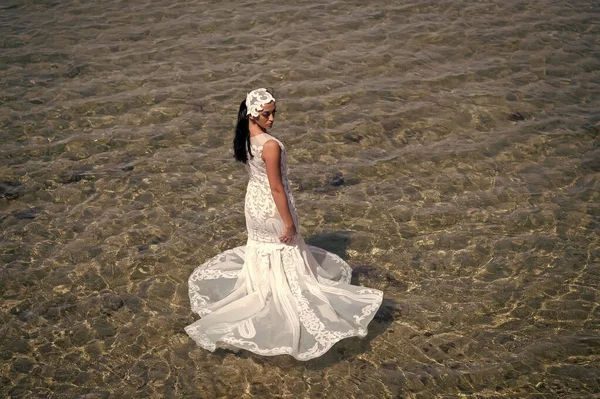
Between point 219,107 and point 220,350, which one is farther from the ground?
point 219,107

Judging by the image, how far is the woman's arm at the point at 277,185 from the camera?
21.5 feet

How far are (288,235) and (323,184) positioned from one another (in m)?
3.03

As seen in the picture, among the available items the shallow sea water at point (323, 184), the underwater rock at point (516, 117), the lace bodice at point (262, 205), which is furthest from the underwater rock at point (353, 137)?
the lace bodice at point (262, 205)

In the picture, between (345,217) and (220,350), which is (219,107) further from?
(220,350)

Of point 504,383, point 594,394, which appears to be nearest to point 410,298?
point 504,383

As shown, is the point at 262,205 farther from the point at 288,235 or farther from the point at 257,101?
the point at 257,101

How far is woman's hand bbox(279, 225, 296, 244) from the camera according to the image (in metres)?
7.04

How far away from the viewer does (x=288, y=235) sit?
23.2ft

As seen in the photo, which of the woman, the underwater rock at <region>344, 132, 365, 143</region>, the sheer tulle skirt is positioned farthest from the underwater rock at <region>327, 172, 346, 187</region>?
the woman

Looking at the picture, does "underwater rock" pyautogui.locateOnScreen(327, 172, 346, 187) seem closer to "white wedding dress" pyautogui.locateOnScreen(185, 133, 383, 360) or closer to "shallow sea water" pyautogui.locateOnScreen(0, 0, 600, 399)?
"shallow sea water" pyautogui.locateOnScreen(0, 0, 600, 399)

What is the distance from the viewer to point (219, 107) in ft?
38.1

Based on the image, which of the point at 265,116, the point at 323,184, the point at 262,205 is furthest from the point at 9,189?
the point at 265,116

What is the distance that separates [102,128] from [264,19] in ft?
15.2

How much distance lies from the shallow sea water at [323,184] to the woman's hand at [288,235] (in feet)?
4.14
